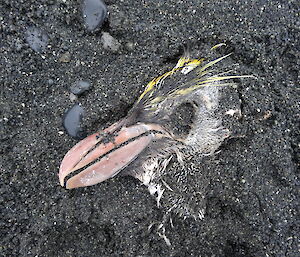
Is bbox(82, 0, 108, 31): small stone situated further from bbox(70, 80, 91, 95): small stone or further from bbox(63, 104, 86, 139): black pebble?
bbox(63, 104, 86, 139): black pebble

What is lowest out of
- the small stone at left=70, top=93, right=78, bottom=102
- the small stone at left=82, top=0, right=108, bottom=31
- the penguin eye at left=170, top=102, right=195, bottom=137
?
the penguin eye at left=170, top=102, right=195, bottom=137

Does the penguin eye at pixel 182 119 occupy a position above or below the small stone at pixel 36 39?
below

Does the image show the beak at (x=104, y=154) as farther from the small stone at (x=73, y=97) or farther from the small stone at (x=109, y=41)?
the small stone at (x=109, y=41)

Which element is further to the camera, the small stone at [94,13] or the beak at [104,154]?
the small stone at [94,13]

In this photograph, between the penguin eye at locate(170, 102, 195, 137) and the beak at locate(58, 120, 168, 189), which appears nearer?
the beak at locate(58, 120, 168, 189)

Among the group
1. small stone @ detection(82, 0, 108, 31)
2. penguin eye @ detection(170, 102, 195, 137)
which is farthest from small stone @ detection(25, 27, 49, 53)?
penguin eye @ detection(170, 102, 195, 137)

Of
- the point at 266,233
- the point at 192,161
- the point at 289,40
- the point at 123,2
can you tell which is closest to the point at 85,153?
the point at 192,161

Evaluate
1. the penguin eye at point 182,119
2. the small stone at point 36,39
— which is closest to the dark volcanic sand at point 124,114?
the small stone at point 36,39
